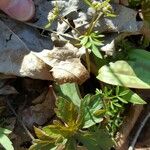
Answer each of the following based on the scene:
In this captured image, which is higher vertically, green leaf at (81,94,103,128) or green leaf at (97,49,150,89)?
green leaf at (97,49,150,89)

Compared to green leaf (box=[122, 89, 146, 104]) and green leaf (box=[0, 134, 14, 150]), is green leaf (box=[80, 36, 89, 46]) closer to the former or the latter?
green leaf (box=[122, 89, 146, 104])

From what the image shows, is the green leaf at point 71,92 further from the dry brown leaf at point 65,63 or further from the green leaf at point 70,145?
the green leaf at point 70,145

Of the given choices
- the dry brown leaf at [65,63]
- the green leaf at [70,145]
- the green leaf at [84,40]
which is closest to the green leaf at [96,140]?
the green leaf at [70,145]

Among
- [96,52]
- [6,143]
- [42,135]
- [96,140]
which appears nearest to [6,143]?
[6,143]

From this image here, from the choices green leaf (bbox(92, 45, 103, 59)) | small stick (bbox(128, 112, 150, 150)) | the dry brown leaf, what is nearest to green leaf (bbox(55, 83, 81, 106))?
the dry brown leaf

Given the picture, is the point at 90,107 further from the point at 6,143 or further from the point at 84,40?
the point at 6,143

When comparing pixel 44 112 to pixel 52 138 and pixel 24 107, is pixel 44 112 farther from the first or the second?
pixel 52 138
